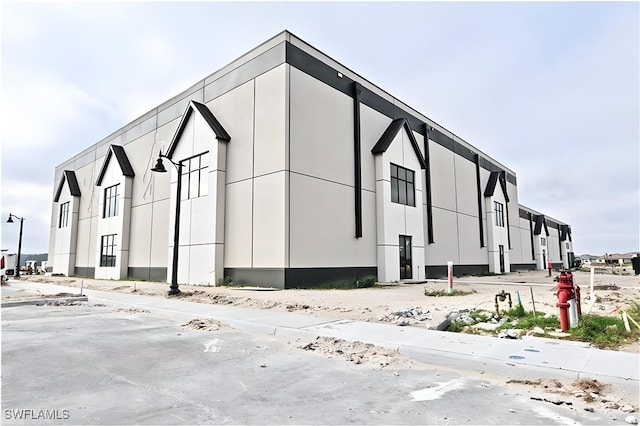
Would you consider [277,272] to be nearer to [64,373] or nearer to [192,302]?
[192,302]

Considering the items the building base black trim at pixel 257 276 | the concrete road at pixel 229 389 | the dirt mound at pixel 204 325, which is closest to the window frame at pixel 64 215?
the building base black trim at pixel 257 276

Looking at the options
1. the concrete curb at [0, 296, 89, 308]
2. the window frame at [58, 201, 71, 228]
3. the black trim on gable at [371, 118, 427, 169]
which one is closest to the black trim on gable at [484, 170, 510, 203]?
the black trim on gable at [371, 118, 427, 169]

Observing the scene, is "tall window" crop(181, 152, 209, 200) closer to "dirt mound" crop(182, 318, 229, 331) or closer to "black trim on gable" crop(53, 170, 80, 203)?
"dirt mound" crop(182, 318, 229, 331)


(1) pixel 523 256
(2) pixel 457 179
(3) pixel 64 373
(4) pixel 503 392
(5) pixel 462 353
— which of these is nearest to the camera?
(4) pixel 503 392

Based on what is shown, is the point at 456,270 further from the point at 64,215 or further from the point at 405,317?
the point at 64,215

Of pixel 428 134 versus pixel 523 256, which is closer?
pixel 428 134

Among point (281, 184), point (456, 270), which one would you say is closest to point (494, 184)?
point (456, 270)

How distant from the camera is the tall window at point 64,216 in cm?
4097

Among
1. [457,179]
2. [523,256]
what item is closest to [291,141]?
[457,179]

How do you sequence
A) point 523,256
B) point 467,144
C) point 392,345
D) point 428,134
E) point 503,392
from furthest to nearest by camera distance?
point 523,256, point 467,144, point 428,134, point 392,345, point 503,392

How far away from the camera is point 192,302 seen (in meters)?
14.4

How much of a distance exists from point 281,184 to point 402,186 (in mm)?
10604

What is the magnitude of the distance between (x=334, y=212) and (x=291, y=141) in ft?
14.9

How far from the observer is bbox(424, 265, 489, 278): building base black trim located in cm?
2993
